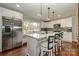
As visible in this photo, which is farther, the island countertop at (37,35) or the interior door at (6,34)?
the island countertop at (37,35)

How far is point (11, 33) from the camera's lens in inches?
85.2

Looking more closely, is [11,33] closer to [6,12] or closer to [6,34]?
[6,34]

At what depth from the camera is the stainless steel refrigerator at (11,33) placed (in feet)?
6.87

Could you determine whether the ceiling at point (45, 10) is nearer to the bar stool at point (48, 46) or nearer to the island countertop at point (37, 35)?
the island countertop at point (37, 35)

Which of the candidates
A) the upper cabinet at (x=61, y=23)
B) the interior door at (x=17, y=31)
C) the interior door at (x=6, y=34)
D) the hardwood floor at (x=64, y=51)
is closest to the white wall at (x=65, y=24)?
the upper cabinet at (x=61, y=23)

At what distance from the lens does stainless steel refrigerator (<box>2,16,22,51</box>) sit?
209cm

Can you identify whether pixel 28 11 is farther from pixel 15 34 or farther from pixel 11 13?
pixel 15 34

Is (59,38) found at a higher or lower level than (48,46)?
higher

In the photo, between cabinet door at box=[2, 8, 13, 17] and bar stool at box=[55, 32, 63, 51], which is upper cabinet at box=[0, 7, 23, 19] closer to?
cabinet door at box=[2, 8, 13, 17]

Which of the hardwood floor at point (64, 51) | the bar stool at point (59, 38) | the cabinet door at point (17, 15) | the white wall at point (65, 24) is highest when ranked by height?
the cabinet door at point (17, 15)

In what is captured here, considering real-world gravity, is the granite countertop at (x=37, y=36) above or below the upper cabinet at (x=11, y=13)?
below

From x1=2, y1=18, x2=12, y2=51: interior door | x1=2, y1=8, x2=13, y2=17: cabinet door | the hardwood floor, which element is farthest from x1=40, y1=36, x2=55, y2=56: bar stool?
x1=2, y1=8, x2=13, y2=17: cabinet door

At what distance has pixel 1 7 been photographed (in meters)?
2.11

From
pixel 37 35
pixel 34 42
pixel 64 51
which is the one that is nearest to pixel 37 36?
pixel 37 35
